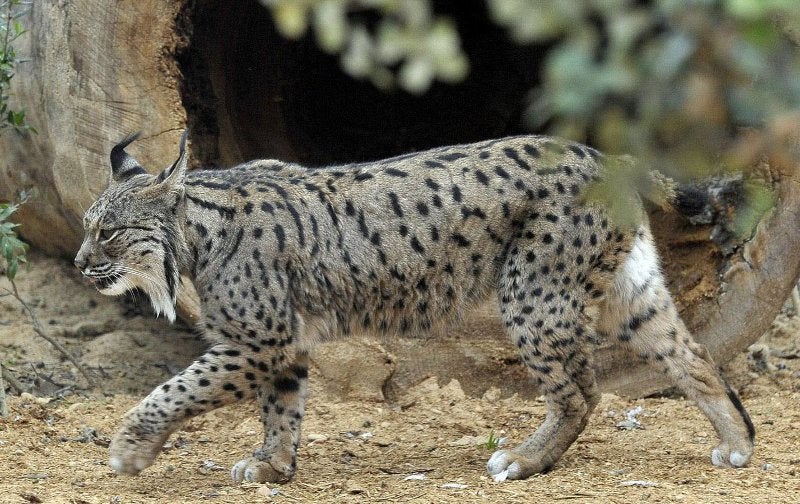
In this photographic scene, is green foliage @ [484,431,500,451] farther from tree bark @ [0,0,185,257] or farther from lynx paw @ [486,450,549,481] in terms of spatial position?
tree bark @ [0,0,185,257]

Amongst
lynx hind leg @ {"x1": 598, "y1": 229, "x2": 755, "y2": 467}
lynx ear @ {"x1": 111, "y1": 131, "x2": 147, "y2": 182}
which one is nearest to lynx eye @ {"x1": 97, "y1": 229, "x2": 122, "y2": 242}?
lynx ear @ {"x1": 111, "y1": 131, "x2": 147, "y2": 182}

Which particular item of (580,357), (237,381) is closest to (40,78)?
(237,381)

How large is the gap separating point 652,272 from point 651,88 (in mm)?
4106

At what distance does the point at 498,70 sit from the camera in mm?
8562

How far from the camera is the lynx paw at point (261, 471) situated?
197 inches

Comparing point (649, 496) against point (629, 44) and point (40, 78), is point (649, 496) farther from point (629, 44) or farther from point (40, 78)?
point (40, 78)

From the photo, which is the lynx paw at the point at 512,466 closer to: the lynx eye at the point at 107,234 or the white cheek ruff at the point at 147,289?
the white cheek ruff at the point at 147,289

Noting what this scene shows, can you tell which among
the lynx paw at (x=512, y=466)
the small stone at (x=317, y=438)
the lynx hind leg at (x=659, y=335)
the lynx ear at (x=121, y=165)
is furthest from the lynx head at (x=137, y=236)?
the lynx hind leg at (x=659, y=335)

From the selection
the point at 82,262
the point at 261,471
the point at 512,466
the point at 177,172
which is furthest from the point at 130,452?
the point at 512,466

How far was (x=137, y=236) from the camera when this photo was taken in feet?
16.8

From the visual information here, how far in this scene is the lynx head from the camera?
5102mm

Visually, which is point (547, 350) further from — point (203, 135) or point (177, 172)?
point (203, 135)

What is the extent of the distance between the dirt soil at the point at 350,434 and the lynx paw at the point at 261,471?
0.23 ft

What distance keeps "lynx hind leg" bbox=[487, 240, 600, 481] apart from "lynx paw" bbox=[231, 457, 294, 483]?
0.97 meters
